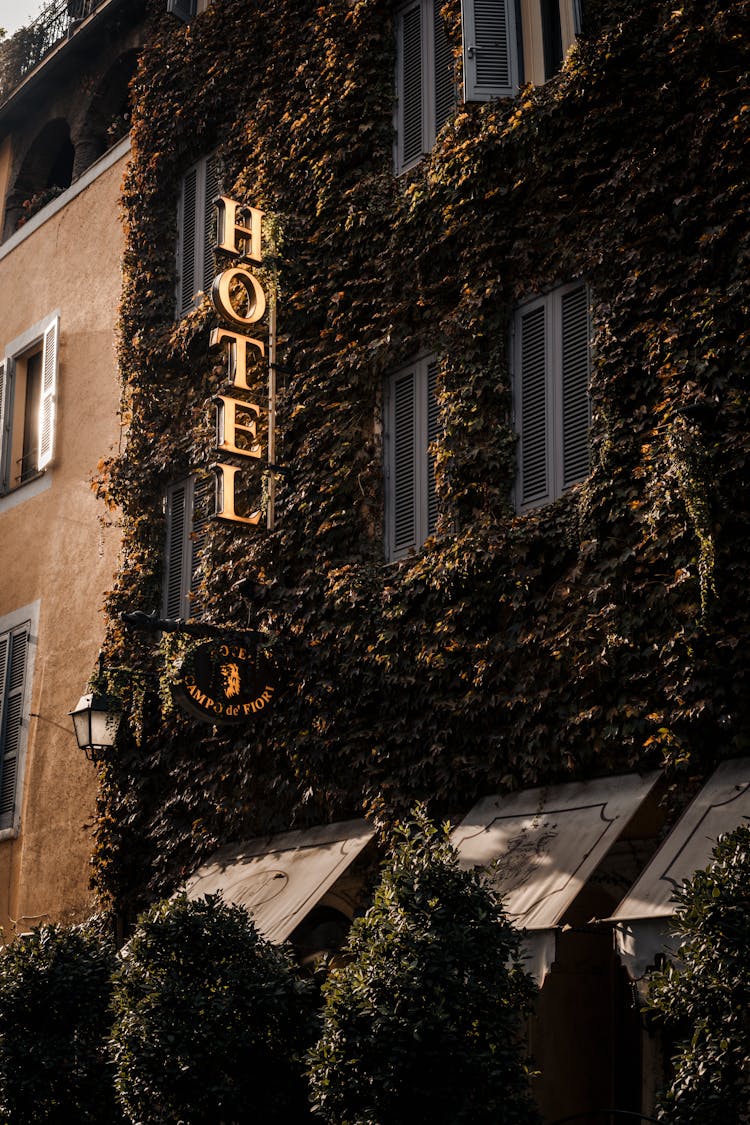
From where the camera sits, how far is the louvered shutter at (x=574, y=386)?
10.8 m

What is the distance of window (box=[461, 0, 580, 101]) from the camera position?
11984 millimetres

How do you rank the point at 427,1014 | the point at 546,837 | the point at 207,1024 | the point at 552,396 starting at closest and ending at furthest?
1. the point at 427,1014
2. the point at 207,1024
3. the point at 546,837
4. the point at 552,396

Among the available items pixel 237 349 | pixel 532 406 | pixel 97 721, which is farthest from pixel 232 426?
pixel 97 721

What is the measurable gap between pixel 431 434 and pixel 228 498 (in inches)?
73.9

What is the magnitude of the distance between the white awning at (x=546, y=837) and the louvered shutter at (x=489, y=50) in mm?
5841

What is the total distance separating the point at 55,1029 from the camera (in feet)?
34.9

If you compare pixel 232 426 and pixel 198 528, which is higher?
pixel 232 426

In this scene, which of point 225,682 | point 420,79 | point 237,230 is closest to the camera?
point 225,682

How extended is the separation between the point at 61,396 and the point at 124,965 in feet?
29.9

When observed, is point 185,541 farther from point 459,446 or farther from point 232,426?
point 459,446

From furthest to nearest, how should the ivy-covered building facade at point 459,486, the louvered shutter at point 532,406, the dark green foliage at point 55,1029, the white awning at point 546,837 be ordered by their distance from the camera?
1. the louvered shutter at point 532,406
2. the dark green foliage at point 55,1029
3. the ivy-covered building facade at point 459,486
4. the white awning at point 546,837

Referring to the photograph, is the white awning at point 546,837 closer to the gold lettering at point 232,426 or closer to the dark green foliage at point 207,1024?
the dark green foliage at point 207,1024

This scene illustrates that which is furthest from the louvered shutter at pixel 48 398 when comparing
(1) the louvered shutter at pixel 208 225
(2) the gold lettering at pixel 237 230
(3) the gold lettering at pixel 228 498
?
(3) the gold lettering at pixel 228 498

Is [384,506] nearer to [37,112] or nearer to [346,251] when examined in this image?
[346,251]
